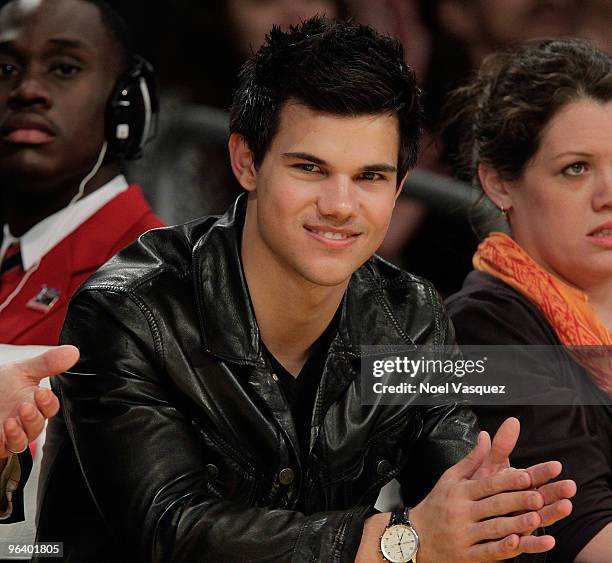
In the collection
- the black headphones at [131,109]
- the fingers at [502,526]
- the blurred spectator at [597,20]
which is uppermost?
the blurred spectator at [597,20]

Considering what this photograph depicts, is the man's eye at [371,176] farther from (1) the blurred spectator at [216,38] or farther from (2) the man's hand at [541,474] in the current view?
(1) the blurred spectator at [216,38]

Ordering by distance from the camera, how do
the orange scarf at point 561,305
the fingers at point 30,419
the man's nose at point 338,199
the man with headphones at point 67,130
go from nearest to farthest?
the fingers at point 30,419 → the man's nose at point 338,199 → the orange scarf at point 561,305 → the man with headphones at point 67,130

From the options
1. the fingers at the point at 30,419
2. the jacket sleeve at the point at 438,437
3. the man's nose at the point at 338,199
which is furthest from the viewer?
the jacket sleeve at the point at 438,437

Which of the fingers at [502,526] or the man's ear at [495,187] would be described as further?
the man's ear at [495,187]

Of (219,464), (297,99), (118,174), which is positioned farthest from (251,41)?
(219,464)

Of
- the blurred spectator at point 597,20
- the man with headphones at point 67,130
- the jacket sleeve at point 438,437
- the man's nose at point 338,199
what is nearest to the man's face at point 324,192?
the man's nose at point 338,199

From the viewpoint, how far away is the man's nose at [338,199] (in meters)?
1.91

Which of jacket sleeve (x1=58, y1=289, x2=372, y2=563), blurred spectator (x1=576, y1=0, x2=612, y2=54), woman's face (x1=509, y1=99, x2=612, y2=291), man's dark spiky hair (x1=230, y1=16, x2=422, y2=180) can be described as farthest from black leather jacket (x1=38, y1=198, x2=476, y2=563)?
blurred spectator (x1=576, y1=0, x2=612, y2=54)

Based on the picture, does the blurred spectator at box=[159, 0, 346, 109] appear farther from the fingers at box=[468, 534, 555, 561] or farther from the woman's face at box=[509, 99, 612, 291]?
the fingers at box=[468, 534, 555, 561]

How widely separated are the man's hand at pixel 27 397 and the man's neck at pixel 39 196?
1.04 m

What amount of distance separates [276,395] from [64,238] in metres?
0.91

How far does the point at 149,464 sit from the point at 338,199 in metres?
0.57

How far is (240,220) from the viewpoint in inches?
82.8

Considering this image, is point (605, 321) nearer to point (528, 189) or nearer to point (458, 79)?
point (528, 189)
